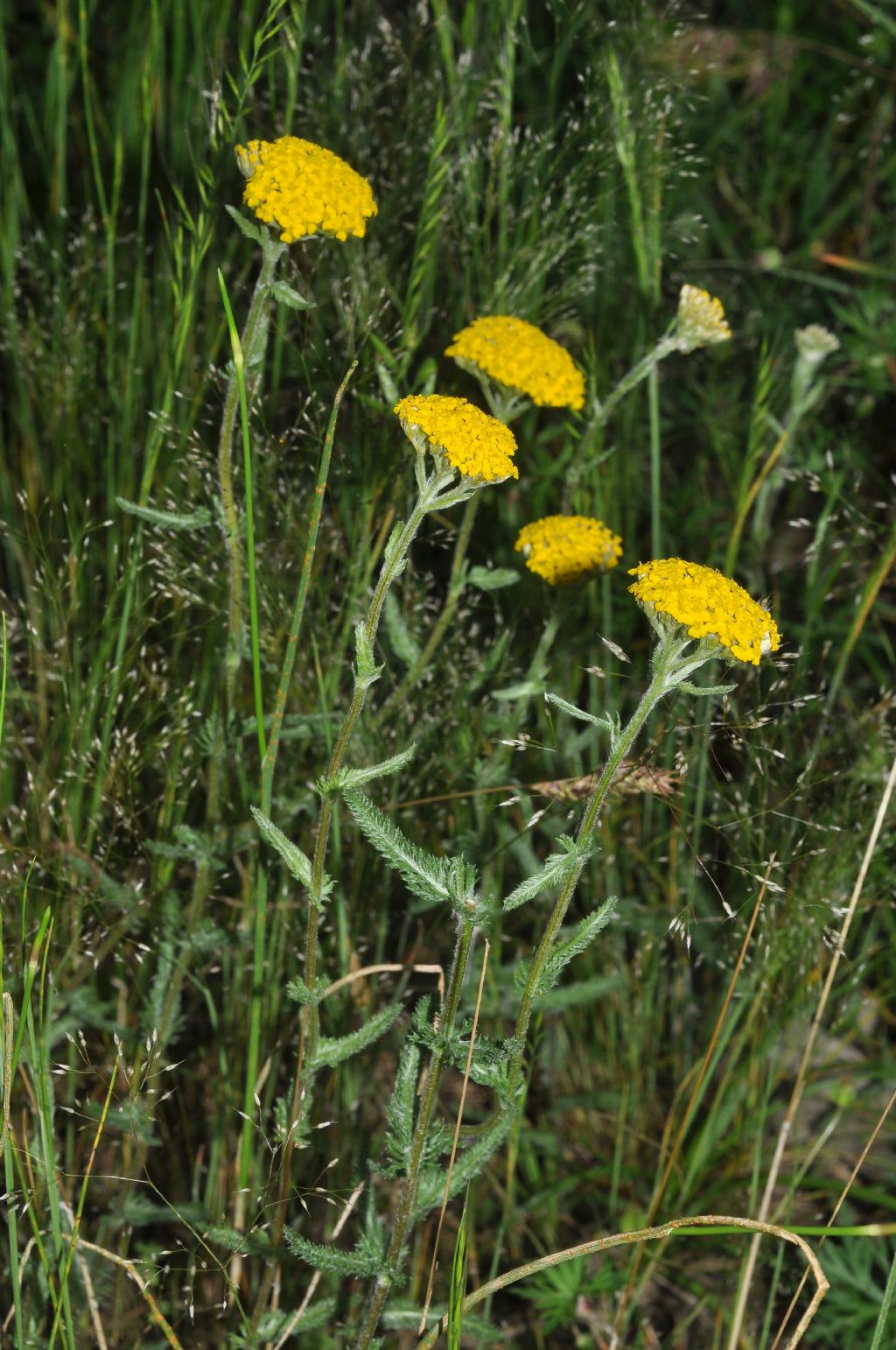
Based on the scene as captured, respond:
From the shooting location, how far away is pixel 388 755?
6.00 feet

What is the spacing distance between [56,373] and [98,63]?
3.73 feet

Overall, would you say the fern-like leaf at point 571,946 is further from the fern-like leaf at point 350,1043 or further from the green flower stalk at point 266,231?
the green flower stalk at point 266,231

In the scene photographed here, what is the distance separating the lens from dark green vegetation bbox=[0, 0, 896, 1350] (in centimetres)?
172

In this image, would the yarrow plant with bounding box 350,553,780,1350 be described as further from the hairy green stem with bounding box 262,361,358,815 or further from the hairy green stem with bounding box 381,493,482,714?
the hairy green stem with bounding box 381,493,482,714

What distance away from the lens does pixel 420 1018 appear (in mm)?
1337

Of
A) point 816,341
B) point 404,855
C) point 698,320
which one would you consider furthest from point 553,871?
point 816,341

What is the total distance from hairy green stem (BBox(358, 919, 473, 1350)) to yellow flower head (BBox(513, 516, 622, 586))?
0.63m

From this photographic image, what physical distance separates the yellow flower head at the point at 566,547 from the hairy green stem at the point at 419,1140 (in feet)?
2.05

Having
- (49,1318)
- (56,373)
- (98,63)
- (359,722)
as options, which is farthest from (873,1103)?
(98,63)

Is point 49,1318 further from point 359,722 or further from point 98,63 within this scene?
point 98,63

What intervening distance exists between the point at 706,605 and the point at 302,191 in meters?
0.72

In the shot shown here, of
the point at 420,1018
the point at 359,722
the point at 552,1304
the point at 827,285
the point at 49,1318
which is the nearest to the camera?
the point at 420,1018

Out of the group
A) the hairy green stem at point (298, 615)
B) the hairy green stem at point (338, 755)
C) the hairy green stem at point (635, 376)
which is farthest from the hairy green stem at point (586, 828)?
the hairy green stem at point (635, 376)

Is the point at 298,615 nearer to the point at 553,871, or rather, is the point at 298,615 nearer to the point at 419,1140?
the point at 553,871
